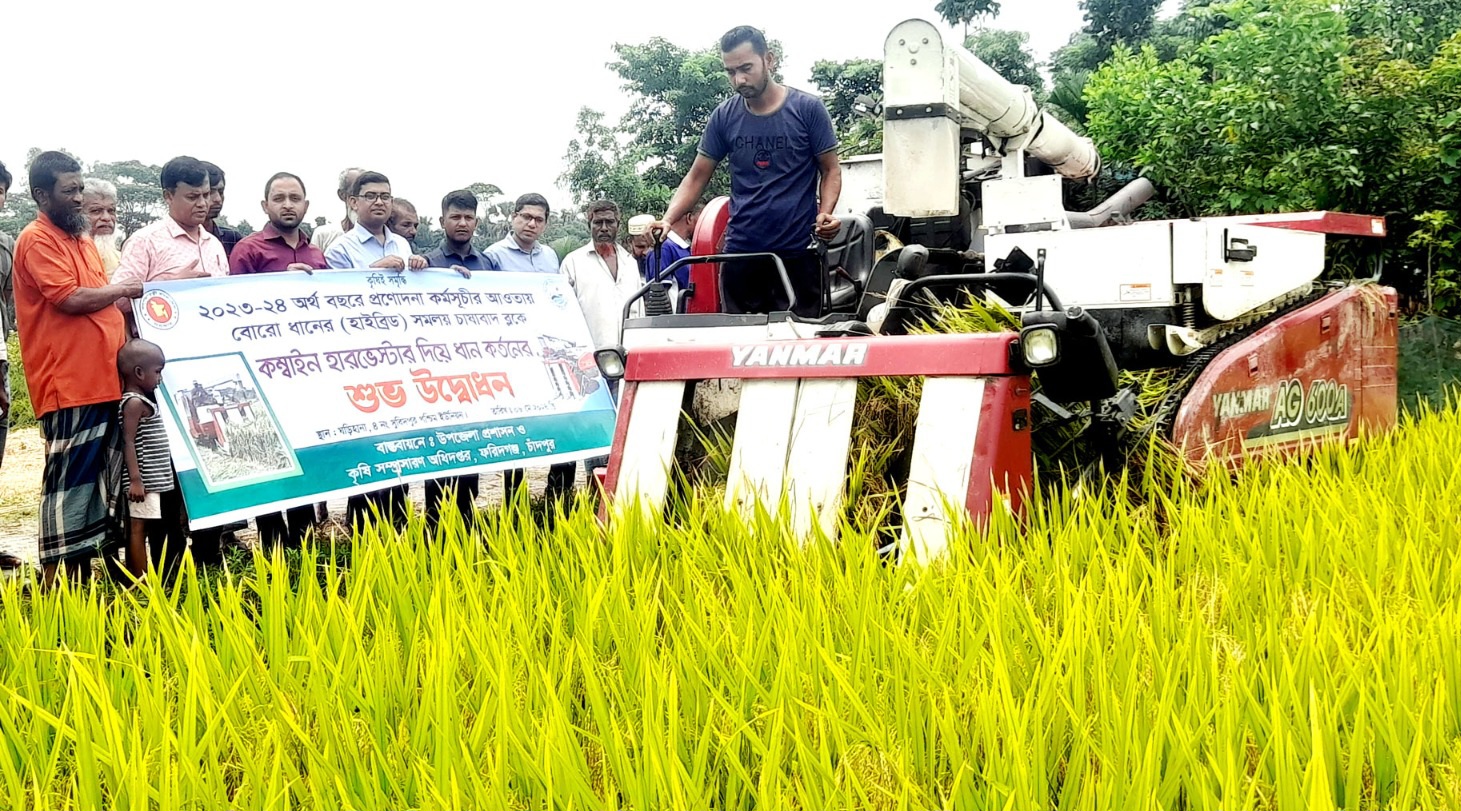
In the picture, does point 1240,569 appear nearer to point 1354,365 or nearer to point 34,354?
point 1354,365

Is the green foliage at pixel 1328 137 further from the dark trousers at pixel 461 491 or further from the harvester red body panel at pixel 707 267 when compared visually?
the dark trousers at pixel 461 491

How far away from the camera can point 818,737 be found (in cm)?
195

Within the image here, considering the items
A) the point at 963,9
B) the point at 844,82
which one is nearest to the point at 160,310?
the point at 844,82

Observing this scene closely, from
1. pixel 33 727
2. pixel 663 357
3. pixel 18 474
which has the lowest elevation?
pixel 18 474

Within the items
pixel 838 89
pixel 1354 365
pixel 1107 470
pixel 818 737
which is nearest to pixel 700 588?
pixel 818 737

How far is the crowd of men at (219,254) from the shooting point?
438 centimetres

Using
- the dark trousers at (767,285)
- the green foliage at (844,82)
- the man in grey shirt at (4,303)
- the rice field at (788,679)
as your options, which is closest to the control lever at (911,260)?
the dark trousers at (767,285)

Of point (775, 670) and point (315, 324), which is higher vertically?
point (315, 324)

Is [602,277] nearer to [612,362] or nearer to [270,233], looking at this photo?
[270,233]

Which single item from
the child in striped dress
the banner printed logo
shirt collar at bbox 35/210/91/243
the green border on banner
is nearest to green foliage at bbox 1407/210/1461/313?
the green border on banner

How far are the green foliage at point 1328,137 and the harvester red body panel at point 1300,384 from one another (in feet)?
11.3

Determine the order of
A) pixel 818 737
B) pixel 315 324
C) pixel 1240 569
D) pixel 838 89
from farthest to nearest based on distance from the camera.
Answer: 1. pixel 838 89
2. pixel 315 324
3. pixel 1240 569
4. pixel 818 737

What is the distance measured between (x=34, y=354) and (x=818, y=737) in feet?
11.9

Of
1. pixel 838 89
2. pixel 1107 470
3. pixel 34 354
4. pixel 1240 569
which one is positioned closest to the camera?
pixel 1240 569
